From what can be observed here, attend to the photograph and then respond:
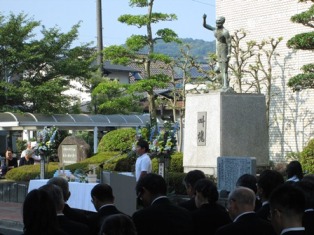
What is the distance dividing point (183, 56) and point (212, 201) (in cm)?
2638

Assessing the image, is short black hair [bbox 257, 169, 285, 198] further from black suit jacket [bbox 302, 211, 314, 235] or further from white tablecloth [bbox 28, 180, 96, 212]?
white tablecloth [bbox 28, 180, 96, 212]

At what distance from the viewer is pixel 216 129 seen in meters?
20.0

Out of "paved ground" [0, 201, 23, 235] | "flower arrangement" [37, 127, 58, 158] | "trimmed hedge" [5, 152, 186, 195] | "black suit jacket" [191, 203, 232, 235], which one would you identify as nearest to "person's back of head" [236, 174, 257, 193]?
"black suit jacket" [191, 203, 232, 235]

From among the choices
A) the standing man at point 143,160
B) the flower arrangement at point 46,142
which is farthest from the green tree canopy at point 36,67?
the standing man at point 143,160

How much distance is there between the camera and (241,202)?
21.0 feet

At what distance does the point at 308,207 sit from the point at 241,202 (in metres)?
0.96

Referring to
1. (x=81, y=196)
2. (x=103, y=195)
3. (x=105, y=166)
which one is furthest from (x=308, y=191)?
(x=105, y=166)

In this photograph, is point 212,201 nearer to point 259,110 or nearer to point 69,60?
point 259,110

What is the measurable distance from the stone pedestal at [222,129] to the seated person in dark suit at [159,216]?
12.8 metres

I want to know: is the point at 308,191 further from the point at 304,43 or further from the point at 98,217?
the point at 304,43

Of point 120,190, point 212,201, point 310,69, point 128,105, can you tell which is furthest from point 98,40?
point 212,201

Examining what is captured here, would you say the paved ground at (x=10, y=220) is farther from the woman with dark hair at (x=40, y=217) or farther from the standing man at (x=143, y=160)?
the woman with dark hair at (x=40, y=217)

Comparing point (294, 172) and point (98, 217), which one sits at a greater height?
point (294, 172)

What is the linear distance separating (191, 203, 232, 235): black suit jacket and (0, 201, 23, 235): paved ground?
370 inches
